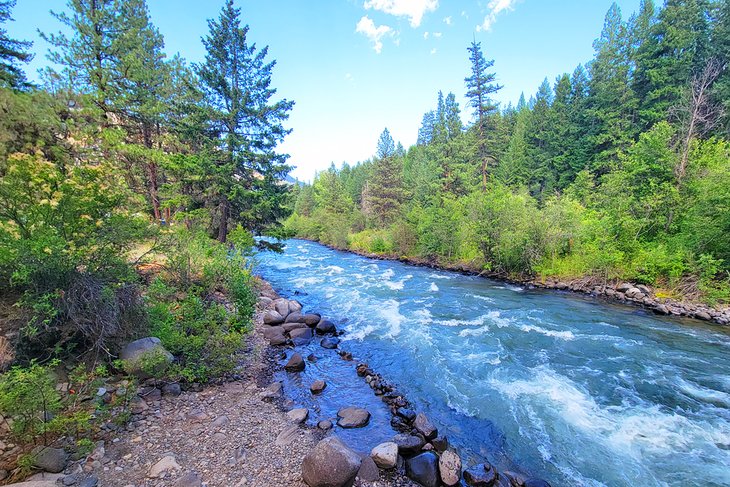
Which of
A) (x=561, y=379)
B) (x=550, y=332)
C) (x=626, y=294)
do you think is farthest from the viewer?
(x=626, y=294)

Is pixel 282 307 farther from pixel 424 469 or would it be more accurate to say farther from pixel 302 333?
pixel 424 469

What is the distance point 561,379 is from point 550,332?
3270 millimetres

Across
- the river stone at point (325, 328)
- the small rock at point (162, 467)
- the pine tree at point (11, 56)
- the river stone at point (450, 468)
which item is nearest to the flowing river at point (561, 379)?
the river stone at point (450, 468)

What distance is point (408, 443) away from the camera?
210 inches

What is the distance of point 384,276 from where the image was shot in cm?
2059

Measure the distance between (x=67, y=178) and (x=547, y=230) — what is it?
1989cm

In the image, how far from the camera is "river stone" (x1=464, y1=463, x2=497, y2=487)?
4.71m

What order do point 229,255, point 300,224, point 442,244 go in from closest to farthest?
1. point 229,255
2. point 442,244
3. point 300,224

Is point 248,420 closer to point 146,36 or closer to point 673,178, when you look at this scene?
point 146,36

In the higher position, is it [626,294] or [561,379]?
[626,294]

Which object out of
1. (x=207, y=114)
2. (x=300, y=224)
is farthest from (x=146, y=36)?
(x=300, y=224)

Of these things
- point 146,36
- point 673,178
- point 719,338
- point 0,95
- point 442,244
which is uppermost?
point 146,36

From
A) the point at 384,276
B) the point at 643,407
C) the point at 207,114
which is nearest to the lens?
the point at 643,407

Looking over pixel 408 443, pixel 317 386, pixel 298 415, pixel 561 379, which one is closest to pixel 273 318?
pixel 317 386
